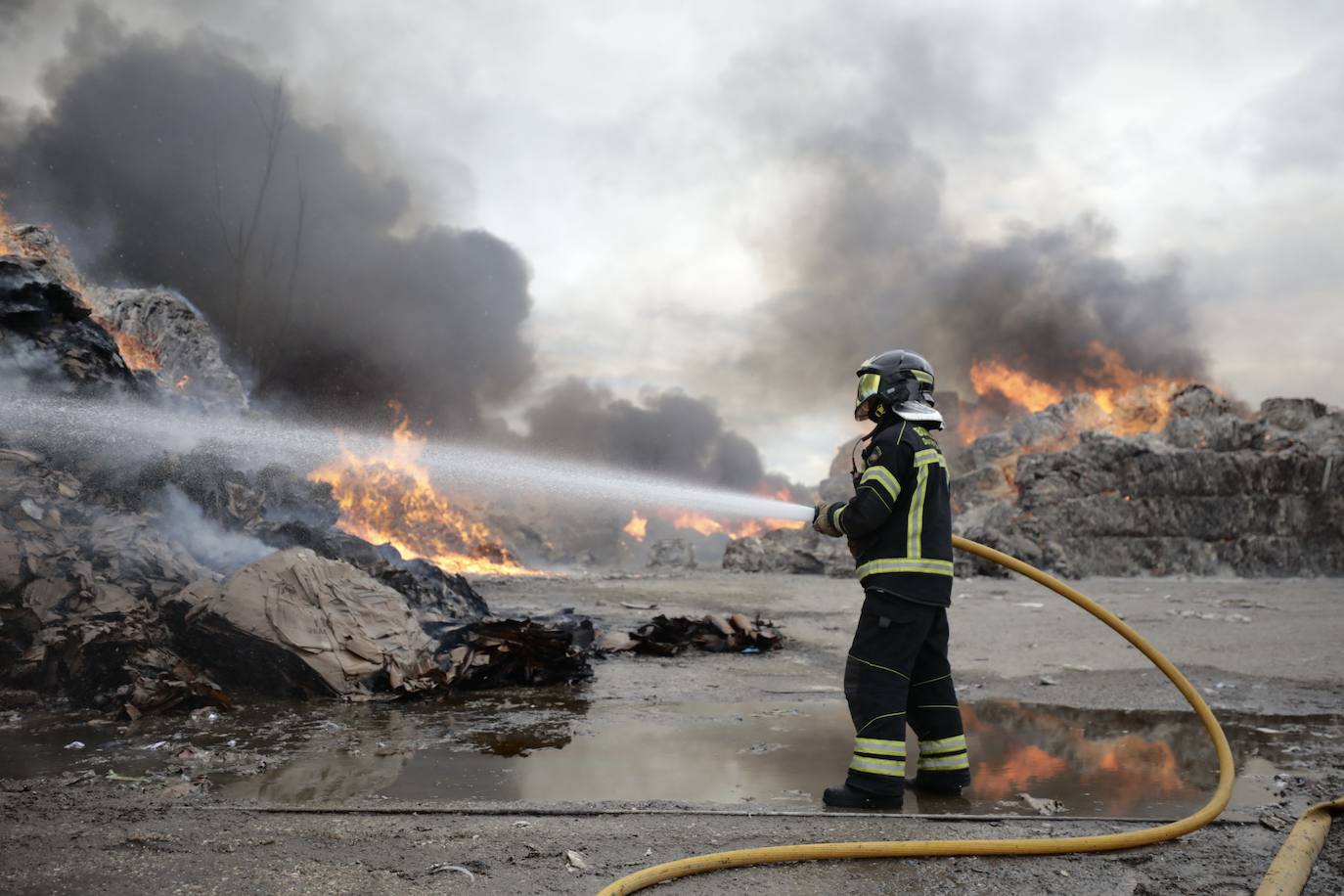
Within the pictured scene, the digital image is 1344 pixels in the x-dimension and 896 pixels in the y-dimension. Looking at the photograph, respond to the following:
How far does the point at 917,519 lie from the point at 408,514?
20.3 meters

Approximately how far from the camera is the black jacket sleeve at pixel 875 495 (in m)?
3.17

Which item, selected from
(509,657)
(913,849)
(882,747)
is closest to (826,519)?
(882,747)

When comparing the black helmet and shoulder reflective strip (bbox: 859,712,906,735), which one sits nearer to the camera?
shoulder reflective strip (bbox: 859,712,906,735)

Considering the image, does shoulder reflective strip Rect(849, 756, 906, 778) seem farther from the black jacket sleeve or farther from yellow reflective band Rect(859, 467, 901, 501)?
yellow reflective band Rect(859, 467, 901, 501)

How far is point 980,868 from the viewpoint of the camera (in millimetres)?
2326

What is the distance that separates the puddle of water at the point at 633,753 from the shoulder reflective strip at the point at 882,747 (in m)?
0.21

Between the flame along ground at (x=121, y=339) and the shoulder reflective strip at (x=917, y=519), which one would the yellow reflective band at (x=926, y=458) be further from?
the flame along ground at (x=121, y=339)

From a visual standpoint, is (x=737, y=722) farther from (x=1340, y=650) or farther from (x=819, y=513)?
(x=1340, y=650)

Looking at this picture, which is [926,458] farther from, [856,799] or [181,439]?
[181,439]

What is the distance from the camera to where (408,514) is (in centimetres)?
2172

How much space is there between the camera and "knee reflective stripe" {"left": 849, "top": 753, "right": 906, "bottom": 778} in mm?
2918

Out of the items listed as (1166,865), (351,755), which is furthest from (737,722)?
(1166,865)

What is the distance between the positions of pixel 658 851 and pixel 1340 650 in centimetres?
676

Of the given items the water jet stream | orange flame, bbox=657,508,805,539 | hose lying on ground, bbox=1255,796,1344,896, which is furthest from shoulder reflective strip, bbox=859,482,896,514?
orange flame, bbox=657,508,805,539
